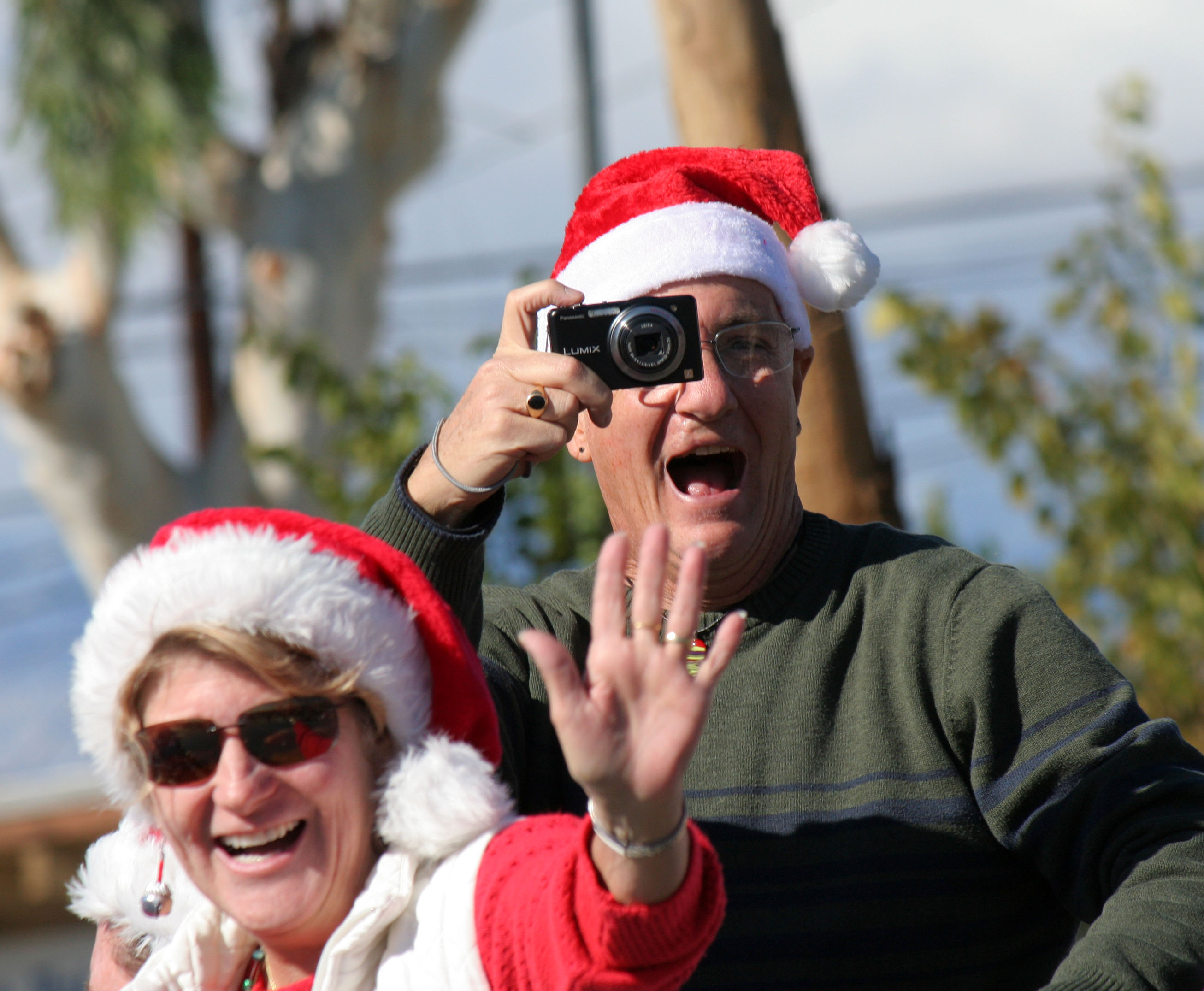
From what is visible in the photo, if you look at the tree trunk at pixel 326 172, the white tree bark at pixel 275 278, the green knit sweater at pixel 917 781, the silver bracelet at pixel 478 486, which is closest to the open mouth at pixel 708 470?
the green knit sweater at pixel 917 781

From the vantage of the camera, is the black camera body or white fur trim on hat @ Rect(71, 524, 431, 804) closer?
white fur trim on hat @ Rect(71, 524, 431, 804)

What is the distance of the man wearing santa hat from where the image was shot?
1764 millimetres

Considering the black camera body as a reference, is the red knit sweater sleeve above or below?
below

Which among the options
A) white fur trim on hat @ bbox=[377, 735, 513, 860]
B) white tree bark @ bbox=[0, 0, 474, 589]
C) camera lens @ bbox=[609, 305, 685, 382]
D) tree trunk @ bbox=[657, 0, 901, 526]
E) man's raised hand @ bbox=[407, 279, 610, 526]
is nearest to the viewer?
white fur trim on hat @ bbox=[377, 735, 513, 860]

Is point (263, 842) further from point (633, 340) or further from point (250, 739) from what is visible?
point (633, 340)

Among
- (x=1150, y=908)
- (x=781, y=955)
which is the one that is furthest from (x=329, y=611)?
(x=1150, y=908)

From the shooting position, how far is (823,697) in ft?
6.56

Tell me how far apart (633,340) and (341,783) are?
746 mm

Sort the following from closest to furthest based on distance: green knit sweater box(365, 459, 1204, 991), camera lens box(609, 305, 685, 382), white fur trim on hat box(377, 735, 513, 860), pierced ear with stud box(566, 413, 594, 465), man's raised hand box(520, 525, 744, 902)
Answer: man's raised hand box(520, 525, 744, 902)
white fur trim on hat box(377, 735, 513, 860)
green knit sweater box(365, 459, 1204, 991)
camera lens box(609, 305, 685, 382)
pierced ear with stud box(566, 413, 594, 465)

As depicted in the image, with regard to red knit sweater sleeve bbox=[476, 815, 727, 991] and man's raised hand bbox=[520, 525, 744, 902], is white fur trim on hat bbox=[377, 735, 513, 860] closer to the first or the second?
red knit sweater sleeve bbox=[476, 815, 727, 991]


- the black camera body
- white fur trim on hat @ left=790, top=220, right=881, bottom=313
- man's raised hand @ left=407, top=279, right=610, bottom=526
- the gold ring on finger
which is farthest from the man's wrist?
white fur trim on hat @ left=790, top=220, right=881, bottom=313

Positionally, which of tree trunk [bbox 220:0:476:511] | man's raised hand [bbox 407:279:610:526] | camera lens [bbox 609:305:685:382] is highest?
tree trunk [bbox 220:0:476:511]

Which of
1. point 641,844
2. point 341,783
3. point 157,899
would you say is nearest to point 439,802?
point 341,783

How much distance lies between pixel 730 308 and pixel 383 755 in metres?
0.91
